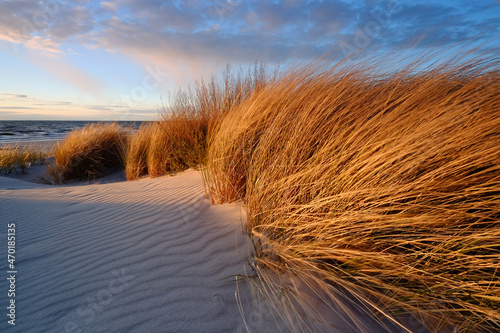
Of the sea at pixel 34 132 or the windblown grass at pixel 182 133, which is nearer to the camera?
the windblown grass at pixel 182 133

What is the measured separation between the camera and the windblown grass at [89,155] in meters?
7.33

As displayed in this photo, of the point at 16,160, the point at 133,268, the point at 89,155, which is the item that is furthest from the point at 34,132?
the point at 133,268

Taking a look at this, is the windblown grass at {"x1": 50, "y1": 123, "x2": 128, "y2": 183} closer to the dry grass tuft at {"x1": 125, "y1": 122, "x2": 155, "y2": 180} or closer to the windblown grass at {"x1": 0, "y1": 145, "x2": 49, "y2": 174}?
the dry grass tuft at {"x1": 125, "y1": 122, "x2": 155, "y2": 180}

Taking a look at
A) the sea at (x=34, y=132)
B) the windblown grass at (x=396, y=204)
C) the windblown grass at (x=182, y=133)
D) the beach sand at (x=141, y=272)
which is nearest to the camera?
the windblown grass at (x=396, y=204)

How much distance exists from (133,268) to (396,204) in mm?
1785

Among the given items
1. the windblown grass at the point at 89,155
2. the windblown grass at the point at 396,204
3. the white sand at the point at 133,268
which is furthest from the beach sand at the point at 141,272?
the windblown grass at the point at 89,155

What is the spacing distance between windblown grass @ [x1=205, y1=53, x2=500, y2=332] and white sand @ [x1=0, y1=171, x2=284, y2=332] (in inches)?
10.8

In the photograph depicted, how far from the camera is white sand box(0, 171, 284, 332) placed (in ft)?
5.02

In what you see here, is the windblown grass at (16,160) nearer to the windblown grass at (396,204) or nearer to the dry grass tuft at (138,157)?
the dry grass tuft at (138,157)

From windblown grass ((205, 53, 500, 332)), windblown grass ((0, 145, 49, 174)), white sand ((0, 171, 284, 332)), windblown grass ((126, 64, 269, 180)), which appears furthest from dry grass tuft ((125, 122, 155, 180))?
windblown grass ((205, 53, 500, 332))

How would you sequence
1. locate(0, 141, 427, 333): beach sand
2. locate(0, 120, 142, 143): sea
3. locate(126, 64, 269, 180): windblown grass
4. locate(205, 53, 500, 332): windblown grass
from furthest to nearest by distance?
locate(0, 120, 142, 143): sea
locate(126, 64, 269, 180): windblown grass
locate(0, 141, 427, 333): beach sand
locate(205, 53, 500, 332): windblown grass

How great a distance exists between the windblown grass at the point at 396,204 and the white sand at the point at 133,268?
10.8 inches

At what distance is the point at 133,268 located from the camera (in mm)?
1988

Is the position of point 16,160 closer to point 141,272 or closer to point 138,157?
point 138,157
